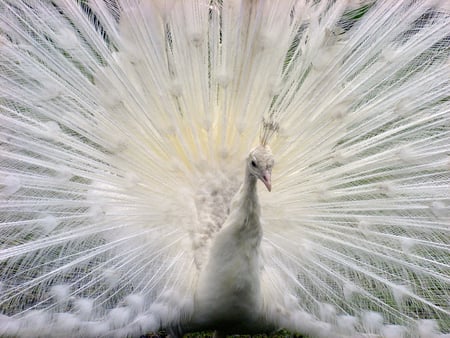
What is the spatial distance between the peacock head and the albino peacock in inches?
13.6

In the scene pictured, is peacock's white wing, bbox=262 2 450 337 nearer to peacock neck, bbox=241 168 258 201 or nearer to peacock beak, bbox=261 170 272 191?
peacock neck, bbox=241 168 258 201

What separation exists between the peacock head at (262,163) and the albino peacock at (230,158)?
347 mm

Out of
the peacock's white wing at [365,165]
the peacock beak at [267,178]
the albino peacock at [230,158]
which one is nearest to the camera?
the peacock beak at [267,178]

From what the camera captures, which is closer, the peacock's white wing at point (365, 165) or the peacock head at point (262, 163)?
the peacock head at point (262, 163)

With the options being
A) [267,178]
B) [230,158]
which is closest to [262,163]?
[267,178]

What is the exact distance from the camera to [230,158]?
2955 mm

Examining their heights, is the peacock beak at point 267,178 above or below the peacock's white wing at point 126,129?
below

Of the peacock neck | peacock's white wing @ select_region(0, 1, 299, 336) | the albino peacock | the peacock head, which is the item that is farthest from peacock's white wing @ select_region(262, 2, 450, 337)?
the peacock head

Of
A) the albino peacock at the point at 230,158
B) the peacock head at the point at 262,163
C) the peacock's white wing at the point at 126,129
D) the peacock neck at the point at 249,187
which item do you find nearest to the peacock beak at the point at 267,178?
the peacock head at the point at 262,163

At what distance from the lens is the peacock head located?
229cm

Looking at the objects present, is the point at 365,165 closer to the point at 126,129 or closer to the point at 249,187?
the point at 249,187

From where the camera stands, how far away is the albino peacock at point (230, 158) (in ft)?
8.75

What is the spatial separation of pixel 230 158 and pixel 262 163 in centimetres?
66

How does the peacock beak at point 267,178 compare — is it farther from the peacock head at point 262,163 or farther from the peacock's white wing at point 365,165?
the peacock's white wing at point 365,165
